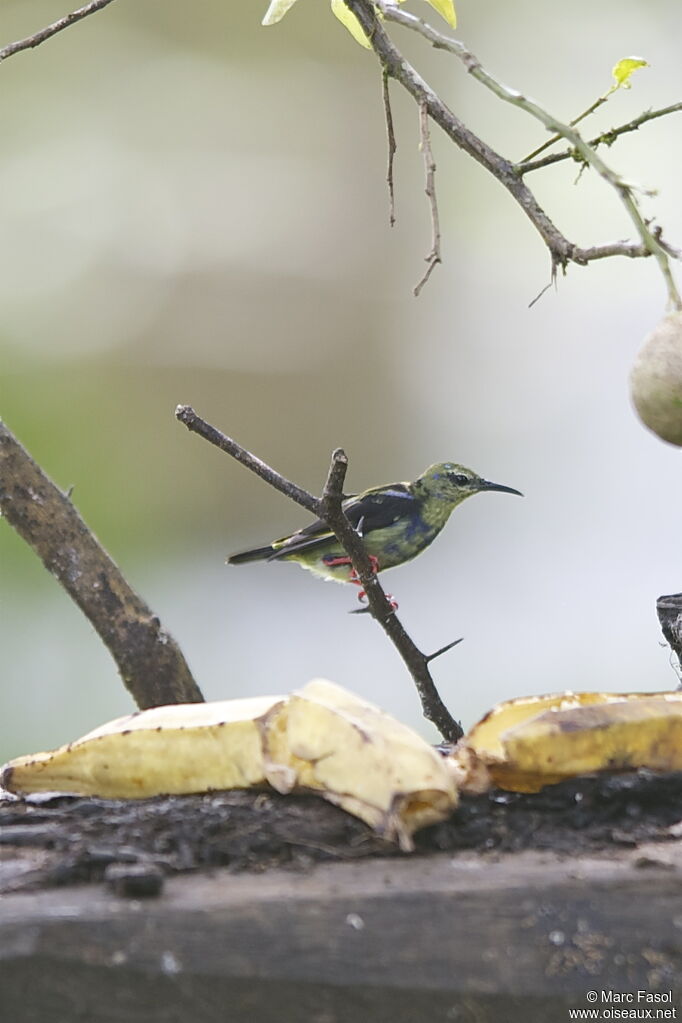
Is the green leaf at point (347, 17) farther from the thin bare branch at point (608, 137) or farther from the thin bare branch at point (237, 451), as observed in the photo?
the thin bare branch at point (237, 451)

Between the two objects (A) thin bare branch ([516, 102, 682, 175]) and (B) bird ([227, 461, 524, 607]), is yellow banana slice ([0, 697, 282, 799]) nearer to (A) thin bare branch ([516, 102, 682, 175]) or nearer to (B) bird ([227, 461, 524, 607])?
(A) thin bare branch ([516, 102, 682, 175])

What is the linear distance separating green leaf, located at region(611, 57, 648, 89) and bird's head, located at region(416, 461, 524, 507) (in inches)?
48.7

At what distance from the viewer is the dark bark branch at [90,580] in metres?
1.44

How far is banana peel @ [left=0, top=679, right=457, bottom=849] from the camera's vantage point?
87 cm

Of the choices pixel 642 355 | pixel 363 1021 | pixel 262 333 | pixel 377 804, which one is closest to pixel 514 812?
pixel 377 804

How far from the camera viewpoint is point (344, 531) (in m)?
1.23

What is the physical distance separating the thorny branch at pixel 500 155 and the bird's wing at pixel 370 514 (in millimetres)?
1163

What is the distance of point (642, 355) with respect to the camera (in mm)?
905

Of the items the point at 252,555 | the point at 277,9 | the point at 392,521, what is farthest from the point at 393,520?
the point at 277,9

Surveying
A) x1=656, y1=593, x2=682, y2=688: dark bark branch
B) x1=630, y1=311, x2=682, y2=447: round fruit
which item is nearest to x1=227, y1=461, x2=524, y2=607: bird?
x1=656, y1=593, x2=682, y2=688: dark bark branch

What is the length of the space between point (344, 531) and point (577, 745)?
37cm

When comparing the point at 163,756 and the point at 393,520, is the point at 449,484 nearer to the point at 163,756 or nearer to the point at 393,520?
the point at 393,520

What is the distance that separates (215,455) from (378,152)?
1244 millimetres

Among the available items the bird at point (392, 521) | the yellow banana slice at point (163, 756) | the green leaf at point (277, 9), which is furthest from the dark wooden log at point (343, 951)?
the bird at point (392, 521)
